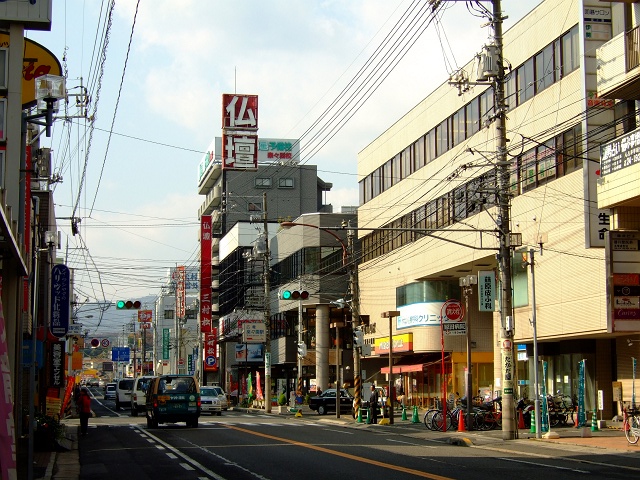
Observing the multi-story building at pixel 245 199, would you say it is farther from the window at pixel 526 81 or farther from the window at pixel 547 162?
the window at pixel 547 162

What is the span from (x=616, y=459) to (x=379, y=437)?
11.5 m

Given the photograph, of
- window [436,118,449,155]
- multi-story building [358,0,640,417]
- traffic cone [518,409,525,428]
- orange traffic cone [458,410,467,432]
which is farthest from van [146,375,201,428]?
window [436,118,449,155]

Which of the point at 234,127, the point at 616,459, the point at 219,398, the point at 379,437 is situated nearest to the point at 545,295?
the point at 379,437

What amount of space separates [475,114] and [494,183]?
433 inches

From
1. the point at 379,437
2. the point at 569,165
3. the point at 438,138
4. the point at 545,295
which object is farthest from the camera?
the point at 438,138

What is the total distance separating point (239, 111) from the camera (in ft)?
234

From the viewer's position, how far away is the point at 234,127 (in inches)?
2857

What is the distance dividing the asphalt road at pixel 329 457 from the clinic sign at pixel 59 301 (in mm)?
7979

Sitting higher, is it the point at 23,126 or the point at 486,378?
the point at 23,126

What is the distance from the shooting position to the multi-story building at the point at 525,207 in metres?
32.8

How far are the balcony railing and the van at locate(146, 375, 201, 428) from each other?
20.3m

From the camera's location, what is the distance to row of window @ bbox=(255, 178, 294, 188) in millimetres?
94062

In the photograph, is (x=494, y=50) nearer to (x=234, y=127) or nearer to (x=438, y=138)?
(x=438, y=138)

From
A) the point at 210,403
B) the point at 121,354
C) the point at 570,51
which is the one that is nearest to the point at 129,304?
the point at 210,403
